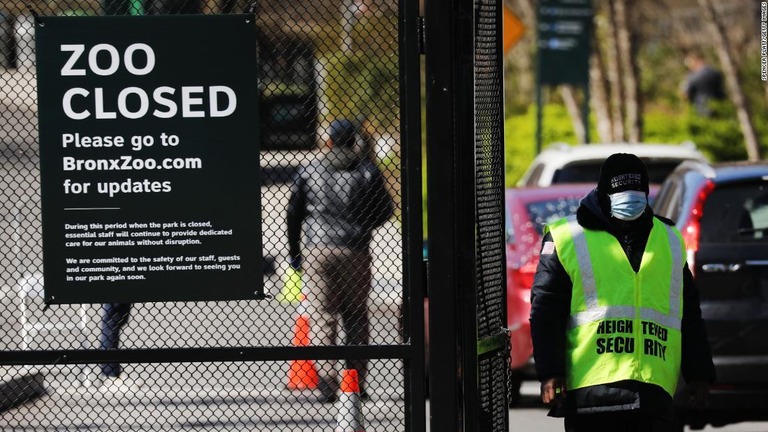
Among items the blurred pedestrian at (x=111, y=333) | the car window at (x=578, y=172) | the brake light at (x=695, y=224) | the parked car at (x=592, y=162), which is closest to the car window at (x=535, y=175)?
the parked car at (x=592, y=162)

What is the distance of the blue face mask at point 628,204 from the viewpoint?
5555mm

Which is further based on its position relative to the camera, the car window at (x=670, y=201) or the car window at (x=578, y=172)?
the car window at (x=578, y=172)

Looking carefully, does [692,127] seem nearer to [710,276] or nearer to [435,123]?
[710,276]

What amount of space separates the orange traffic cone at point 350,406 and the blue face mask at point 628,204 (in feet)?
4.12

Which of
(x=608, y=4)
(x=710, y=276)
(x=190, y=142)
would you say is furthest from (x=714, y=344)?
(x=608, y=4)

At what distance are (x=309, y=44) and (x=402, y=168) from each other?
819 mm

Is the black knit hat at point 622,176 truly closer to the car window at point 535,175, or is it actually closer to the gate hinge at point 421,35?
the gate hinge at point 421,35

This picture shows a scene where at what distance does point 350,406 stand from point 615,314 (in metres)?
1.16

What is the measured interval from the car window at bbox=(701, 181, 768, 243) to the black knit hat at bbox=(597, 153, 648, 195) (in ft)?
9.25

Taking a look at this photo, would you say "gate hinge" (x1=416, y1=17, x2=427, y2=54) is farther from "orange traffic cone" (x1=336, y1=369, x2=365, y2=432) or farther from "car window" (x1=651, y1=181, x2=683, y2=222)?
"car window" (x1=651, y1=181, x2=683, y2=222)

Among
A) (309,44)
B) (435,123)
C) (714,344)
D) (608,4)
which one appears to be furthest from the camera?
(608,4)

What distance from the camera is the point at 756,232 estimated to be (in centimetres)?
832

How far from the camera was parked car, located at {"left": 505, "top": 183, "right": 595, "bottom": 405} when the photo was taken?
377 inches

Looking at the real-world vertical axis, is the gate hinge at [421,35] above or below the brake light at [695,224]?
above
